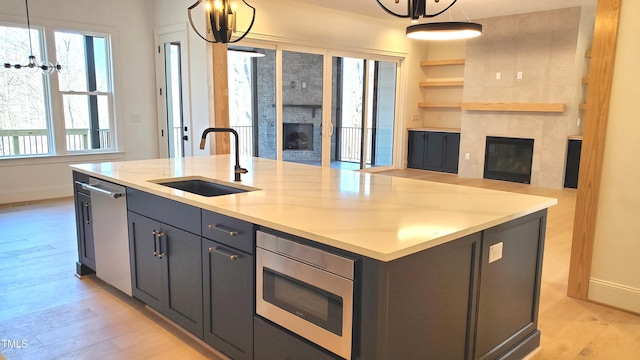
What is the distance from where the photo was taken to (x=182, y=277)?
8.42 ft

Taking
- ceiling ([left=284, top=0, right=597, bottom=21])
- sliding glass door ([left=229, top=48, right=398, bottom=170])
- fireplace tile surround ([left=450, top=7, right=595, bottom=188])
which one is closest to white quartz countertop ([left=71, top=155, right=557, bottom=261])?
sliding glass door ([left=229, top=48, right=398, bottom=170])

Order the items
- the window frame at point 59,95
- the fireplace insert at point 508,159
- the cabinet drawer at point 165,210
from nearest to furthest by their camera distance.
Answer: the cabinet drawer at point 165,210, the window frame at point 59,95, the fireplace insert at point 508,159

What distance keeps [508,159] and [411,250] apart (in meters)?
7.30

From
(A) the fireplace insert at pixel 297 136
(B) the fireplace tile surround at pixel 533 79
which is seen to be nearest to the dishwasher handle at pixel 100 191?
(A) the fireplace insert at pixel 297 136

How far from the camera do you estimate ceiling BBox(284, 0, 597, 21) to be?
6.93 metres

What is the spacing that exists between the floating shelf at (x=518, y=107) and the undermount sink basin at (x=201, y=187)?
634 cm

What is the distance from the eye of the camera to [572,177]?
7.57 m

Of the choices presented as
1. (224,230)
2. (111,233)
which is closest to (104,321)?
(111,233)

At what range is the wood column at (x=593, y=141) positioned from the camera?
308 centimetres

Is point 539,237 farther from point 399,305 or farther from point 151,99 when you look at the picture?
point 151,99

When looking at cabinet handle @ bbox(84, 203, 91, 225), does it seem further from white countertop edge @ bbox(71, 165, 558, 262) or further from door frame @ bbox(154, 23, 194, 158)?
door frame @ bbox(154, 23, 194, 158)

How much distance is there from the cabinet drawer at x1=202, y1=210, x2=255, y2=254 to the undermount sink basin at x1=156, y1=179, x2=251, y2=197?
58 centimetres

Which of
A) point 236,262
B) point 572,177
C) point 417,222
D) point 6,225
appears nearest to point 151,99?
point 6,225

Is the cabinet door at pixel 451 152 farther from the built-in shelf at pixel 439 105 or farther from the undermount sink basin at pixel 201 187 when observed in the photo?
the undermount sink basin at pixel 201 187
